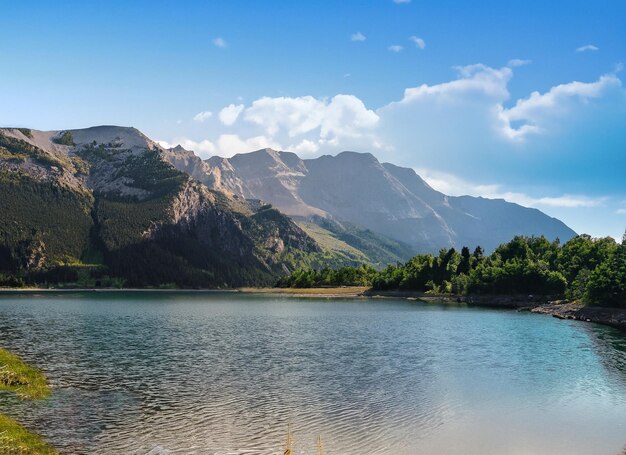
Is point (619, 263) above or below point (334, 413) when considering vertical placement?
above

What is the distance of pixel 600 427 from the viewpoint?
3706 centimetres

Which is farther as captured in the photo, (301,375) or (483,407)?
(301,375)

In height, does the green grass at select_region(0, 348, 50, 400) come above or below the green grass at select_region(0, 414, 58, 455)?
below

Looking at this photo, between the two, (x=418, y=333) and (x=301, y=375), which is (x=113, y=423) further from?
(x=418, y=333)

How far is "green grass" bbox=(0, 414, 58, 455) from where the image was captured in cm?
2797

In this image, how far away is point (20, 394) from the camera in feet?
139

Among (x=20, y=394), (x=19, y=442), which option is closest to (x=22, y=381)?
(x=20, y=394)

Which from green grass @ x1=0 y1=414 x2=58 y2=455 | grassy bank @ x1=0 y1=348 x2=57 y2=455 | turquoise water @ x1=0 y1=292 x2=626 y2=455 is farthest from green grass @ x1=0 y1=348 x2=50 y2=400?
green grass @ x1=0 y1=414 x2=58 y2=455

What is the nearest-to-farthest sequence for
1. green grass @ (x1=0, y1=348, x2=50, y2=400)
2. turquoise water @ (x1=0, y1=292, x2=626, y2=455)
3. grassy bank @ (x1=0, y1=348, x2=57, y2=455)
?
grassy bank @ (x1=0, y1=348, x2=57, y2=455) → turquoise water @ (x1=0, y1=292, x2=626, y2=455) → green grass @ (x1=0, y1=348, x2=50, y2=400)

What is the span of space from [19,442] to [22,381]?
19144 mm

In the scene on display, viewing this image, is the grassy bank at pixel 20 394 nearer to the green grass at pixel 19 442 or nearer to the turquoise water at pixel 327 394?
the green grass at pixel 19 442

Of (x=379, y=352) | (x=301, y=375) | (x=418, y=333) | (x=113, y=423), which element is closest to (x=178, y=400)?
(x=113, y=423)

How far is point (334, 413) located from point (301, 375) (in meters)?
16.3

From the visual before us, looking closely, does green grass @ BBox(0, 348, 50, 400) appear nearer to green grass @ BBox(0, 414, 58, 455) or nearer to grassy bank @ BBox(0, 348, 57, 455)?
grassy bank @ BBox(0, 348, 57, 455)
